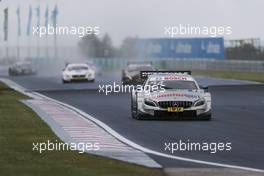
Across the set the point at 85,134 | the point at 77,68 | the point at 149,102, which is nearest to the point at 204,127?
the point at 149,102

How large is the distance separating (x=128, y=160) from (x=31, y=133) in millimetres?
4717

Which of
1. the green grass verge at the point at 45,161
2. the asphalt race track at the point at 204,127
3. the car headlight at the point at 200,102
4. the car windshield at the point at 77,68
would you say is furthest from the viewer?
the car windshield at the point at 77,68

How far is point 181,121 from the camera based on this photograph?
2269 centimetres

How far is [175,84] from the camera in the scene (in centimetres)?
2403

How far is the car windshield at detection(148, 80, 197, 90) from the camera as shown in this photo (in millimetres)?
23828

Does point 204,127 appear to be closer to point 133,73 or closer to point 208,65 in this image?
point 133,73

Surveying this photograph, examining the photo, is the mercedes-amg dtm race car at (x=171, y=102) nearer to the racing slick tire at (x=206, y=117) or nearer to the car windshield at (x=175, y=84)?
the racing slick tire at (x=206, y=117)

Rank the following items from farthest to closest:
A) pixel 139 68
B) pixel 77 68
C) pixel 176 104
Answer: pixel 77 68
pixel 139 68
pixel 176 104

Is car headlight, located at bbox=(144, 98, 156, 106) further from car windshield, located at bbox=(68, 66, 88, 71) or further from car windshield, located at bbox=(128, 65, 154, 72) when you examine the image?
car windshield, located at bbox=(68, 66, 88, 71)

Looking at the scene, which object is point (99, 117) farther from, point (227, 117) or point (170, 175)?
point (170, 175)

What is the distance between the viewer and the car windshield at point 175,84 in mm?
23828

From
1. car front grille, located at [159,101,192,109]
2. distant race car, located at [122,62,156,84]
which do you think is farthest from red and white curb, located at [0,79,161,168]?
distant race car, located at [122,62,156,84]

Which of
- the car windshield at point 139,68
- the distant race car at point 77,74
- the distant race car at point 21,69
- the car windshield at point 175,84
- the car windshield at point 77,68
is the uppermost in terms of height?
the car windshield at point 175,84

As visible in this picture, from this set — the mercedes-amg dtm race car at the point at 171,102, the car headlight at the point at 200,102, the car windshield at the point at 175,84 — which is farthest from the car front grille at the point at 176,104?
the car windshield at the point at 175,84
